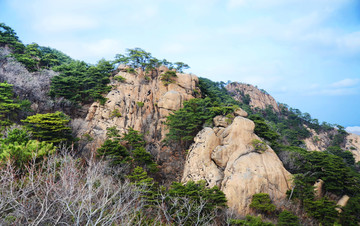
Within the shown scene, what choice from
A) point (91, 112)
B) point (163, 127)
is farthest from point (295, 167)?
point (91, 112)

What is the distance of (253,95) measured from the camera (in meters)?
67.3

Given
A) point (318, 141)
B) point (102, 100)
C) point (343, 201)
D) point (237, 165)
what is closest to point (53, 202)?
point (237, 165)

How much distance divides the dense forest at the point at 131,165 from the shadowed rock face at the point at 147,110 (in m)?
1.18

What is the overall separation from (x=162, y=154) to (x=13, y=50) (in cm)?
2781

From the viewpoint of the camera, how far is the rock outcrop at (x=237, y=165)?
15659 mm

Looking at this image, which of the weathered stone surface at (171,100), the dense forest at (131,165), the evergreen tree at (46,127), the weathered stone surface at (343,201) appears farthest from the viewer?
the weathered stone surface at (171,100)

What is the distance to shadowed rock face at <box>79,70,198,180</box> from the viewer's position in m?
22.9

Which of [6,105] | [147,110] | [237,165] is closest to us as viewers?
[6,105]

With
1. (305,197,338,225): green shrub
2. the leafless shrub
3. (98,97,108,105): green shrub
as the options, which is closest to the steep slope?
(98,97,108,105): green shrub

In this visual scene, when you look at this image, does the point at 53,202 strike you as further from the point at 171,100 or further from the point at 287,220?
the point at 171,100

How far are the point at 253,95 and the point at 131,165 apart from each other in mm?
59795

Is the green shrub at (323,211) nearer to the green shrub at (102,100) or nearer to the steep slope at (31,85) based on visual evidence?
the green shrub at (102,100)

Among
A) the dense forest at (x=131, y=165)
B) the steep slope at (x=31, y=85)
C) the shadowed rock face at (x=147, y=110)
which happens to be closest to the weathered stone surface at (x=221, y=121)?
the dense forest at (x=131, y=165)

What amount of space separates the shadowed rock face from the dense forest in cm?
118
